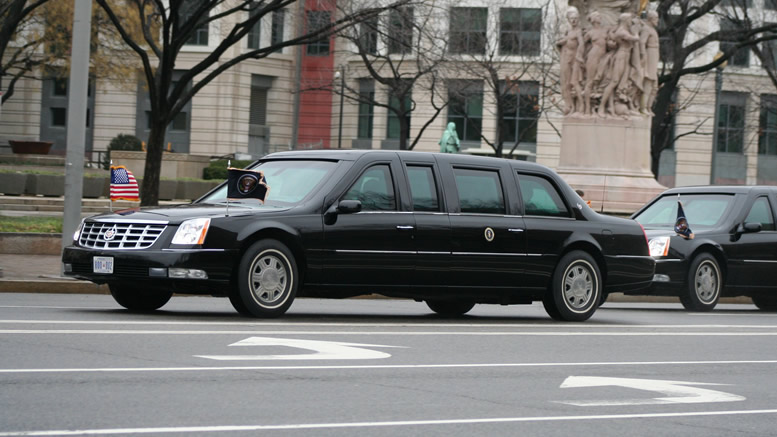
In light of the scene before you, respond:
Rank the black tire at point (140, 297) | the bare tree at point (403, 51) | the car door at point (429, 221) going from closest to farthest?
the black tire at point (140, 297), the car door at point (429, 221), the bare tree at point (403, 51)

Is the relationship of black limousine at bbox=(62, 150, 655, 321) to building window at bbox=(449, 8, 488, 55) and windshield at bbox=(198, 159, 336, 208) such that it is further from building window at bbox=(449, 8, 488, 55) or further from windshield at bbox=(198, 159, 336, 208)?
building window at bbox=(449, 8, 488, 55)

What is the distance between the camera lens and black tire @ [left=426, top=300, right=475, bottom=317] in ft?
46.5

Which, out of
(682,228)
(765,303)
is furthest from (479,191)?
(765,303)

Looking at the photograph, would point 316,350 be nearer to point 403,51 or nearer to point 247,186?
point 247,186

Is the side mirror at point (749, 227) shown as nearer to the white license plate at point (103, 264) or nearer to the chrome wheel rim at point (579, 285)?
the chrome wheel rim at point (579, 285)

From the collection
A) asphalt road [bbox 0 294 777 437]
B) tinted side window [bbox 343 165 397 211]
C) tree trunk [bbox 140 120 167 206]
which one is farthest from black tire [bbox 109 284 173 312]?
tree trunk [bbox 140 120 167 206]

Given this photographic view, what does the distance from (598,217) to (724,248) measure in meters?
4.12

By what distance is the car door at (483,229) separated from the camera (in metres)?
12.8

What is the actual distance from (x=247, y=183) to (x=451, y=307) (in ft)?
10.5

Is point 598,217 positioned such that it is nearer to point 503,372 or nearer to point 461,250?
point 461,250

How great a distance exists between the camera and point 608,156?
29641mm

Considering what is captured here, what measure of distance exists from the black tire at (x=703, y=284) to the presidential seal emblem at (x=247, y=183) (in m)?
7.25

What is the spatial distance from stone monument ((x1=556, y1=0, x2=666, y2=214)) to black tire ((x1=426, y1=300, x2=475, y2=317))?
1472cm

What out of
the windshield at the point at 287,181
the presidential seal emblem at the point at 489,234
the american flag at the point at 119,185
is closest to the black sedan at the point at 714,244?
the presidential seal emblem at the point at 489,234
